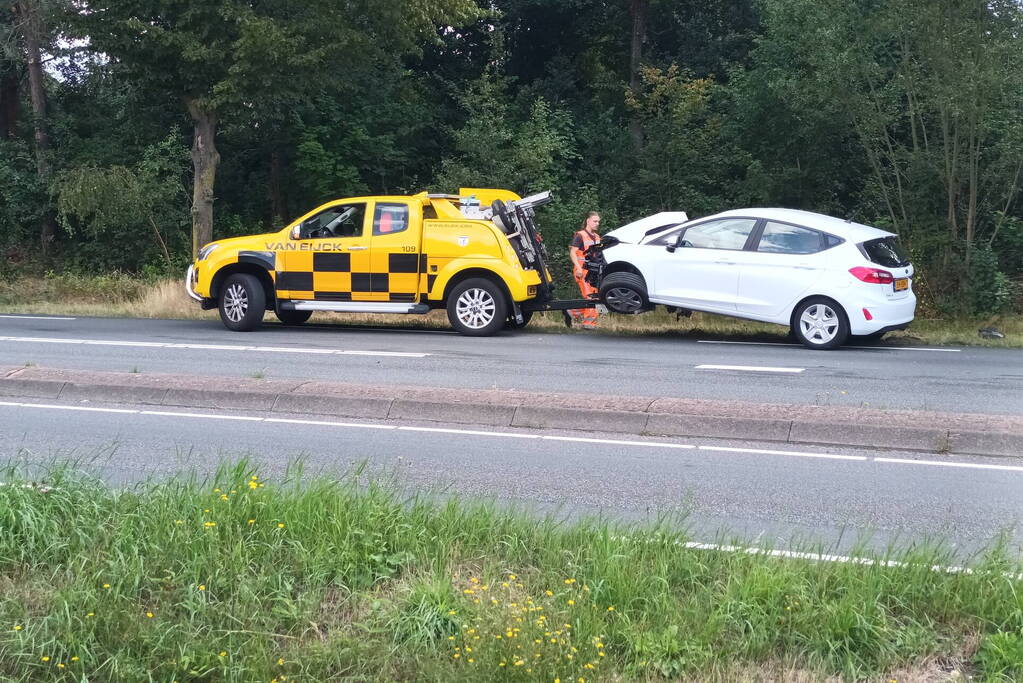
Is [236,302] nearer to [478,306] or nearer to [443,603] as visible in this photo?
[478,306]

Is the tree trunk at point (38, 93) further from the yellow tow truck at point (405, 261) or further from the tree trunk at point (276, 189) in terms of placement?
the yellow tow truck at point (405, 261)

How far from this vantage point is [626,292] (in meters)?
16.0

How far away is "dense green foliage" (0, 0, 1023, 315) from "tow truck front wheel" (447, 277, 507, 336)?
654 cm

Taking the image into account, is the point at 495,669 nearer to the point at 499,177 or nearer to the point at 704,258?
the point at 704,258

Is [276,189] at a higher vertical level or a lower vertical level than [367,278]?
higher

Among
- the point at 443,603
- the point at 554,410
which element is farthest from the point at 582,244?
the point at 443,603

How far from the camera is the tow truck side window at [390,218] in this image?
53.1 ft

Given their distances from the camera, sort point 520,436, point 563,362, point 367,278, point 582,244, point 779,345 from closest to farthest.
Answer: point 520,436 → point 563,362 → point 779,345 → point 367,278 → point 582,244

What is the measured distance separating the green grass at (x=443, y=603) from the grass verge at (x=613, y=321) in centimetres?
1151

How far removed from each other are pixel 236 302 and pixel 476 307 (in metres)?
3.63

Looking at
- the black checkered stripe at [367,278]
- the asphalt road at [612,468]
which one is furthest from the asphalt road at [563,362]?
the asphalt road at [612,468]

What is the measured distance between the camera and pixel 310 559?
534 centimetres

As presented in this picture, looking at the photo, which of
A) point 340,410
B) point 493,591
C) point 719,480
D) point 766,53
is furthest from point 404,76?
point 493,591

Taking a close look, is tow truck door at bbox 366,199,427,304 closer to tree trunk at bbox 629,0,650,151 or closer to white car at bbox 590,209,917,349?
white car at bbox 590,209,917,349
